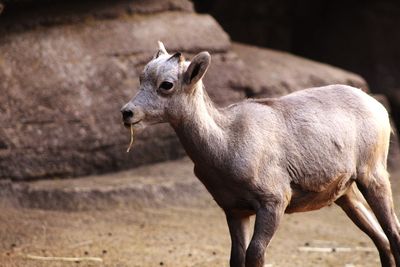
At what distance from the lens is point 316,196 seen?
5691 mm

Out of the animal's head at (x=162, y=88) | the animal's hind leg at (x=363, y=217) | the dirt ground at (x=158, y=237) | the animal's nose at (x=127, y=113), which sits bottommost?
the dirt ground at (x=158, y=237)

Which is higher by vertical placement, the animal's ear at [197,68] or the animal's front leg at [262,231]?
the animal's ear at [197,68]

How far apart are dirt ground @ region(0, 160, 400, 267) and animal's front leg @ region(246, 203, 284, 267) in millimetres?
1836

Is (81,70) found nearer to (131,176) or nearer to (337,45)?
(131,176)

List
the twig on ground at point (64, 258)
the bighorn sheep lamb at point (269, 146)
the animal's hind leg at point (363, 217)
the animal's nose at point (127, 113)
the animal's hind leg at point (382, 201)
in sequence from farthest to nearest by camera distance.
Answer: the twig on ground at point (64, 258), the animal's hind leg at point (363, 217), the animal's hind leg at point (382, 201), the bighorn sheep lamb at point (269, 146), the animal's nose at point (127, 113)

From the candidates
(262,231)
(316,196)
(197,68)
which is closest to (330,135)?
(316,196)

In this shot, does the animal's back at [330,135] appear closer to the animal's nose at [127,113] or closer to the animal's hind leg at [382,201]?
the animal's hind leg at [382,201]

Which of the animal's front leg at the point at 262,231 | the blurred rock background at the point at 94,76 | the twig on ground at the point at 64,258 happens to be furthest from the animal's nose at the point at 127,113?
the blurred rock background at the point at 94,76

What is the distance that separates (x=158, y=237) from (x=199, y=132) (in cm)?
278

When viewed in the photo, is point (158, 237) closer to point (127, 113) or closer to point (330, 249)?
point (330, 249)

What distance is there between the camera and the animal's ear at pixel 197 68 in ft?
17.0

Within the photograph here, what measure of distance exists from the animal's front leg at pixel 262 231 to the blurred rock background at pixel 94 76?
415 cm

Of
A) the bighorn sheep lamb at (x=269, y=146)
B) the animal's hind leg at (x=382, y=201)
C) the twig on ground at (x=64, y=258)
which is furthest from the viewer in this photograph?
the twig on ground at (x=64, y=258)

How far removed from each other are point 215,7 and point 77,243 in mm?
6518
